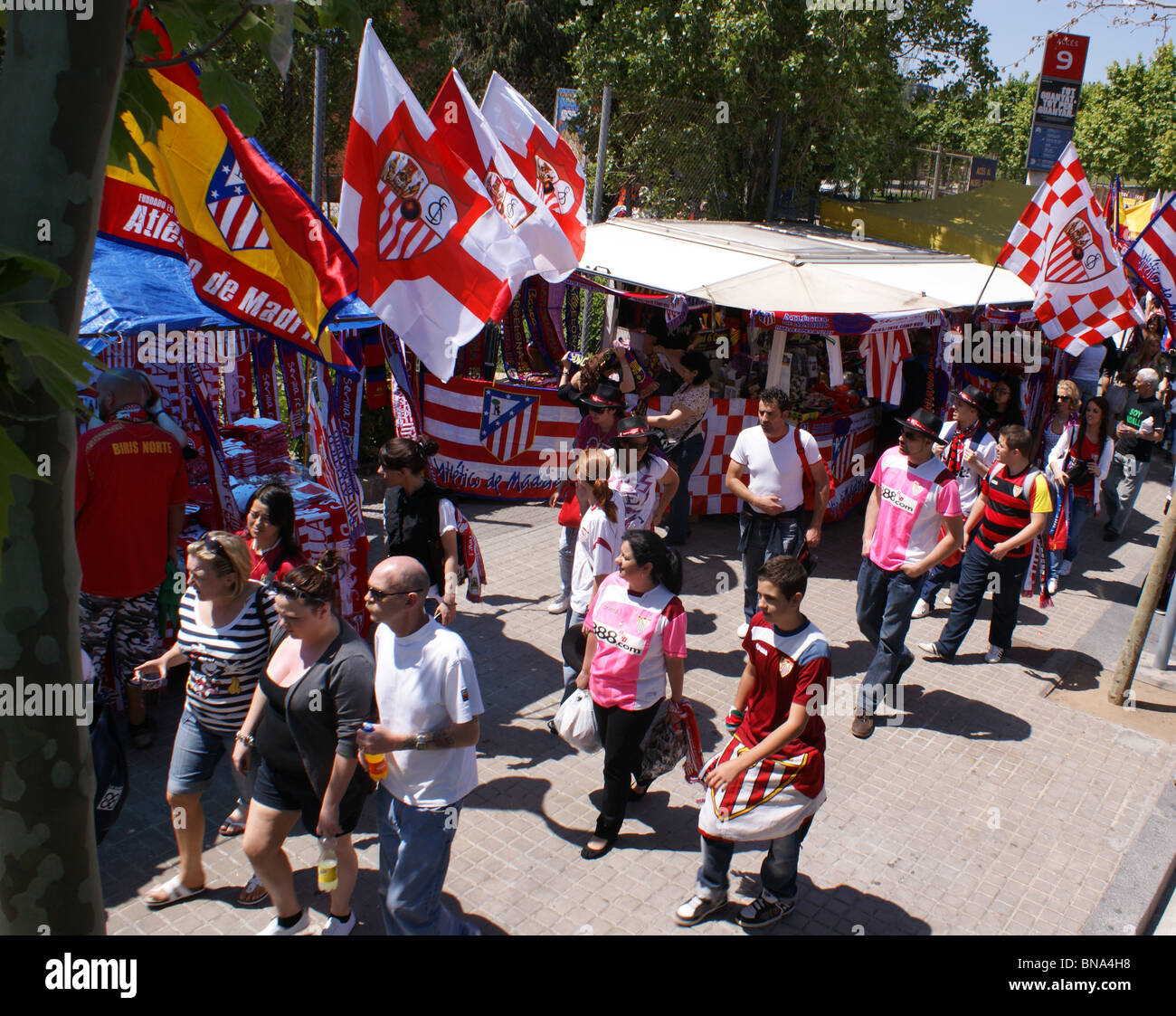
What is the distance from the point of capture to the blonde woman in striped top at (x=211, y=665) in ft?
13.8

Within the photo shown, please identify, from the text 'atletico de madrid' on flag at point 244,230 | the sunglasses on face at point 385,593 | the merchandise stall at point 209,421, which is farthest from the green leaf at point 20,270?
the merchandise stall at point 209,421

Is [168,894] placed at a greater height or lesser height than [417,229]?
lesser

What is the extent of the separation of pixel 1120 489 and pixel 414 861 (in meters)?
9.77

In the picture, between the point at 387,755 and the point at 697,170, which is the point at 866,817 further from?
the point at 697,170

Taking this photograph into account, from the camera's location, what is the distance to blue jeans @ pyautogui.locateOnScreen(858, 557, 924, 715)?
625cm

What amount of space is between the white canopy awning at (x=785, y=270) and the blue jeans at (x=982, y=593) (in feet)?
9.11

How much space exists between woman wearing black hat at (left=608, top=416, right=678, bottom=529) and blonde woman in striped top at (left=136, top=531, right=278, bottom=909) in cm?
244

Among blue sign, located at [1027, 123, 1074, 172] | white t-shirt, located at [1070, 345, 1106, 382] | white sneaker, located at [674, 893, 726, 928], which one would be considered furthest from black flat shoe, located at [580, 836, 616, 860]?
blue sign, located at [1027, 123, 1074, 172]

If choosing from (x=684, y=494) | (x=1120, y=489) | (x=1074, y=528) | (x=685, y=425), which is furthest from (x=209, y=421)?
(x=1120, y=489)

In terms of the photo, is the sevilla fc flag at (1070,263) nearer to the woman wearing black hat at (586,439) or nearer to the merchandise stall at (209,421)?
the woman wearing black hat at (586,439)

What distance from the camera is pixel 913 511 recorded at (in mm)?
6203

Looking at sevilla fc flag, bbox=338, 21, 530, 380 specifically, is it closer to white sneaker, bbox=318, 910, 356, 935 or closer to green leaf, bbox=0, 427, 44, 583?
white sneaker, bbox=318, 910, 356, 935

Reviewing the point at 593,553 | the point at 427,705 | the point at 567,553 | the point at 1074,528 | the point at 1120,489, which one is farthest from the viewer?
the point at 1120,489

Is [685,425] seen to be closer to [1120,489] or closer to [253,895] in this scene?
[1120,489]
